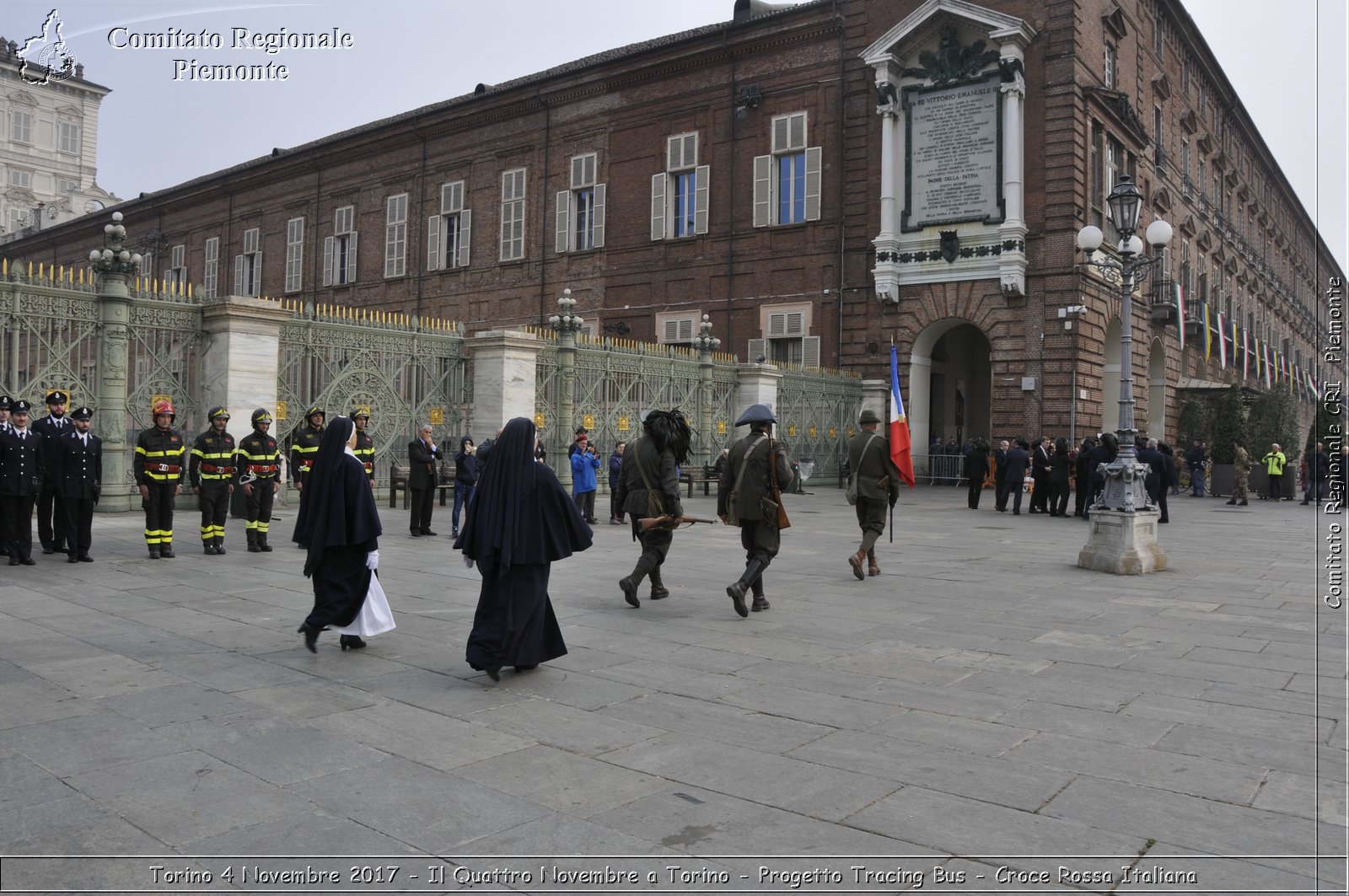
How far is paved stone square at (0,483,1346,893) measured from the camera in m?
3.59

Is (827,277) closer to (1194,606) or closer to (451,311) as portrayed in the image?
(451,311)

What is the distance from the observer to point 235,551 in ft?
39.5

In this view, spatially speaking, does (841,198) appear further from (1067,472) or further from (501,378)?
(501,378)

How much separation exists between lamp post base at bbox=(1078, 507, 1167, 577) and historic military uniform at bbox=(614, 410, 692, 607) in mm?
5362

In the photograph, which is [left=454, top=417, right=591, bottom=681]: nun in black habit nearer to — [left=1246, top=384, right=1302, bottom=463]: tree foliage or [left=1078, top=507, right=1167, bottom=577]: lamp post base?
[left=1078, top=507, right=1167, bottom=577]: lamp post base

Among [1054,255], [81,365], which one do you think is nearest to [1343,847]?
[81,365]

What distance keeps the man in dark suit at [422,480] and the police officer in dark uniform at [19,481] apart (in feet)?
15.4

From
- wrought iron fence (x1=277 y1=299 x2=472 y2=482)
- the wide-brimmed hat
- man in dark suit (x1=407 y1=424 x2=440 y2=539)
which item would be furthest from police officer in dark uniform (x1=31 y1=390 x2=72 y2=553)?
the wide-brimmed hat

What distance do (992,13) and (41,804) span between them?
86.7 ft

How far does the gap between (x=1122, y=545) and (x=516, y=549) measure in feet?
25.6

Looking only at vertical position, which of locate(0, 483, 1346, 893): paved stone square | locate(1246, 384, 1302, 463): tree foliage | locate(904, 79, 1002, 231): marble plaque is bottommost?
locate(0, 483, 1346, 893): paved stone square

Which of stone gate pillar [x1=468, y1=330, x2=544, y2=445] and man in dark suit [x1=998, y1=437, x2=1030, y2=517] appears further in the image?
man in dark suit [x1=998, y1=437, x2=1030, y2=517]

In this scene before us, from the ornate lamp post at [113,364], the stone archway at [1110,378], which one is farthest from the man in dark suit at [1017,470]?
the ornate lamp post at [113,364]

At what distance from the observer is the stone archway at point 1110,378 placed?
28188 millimetres
